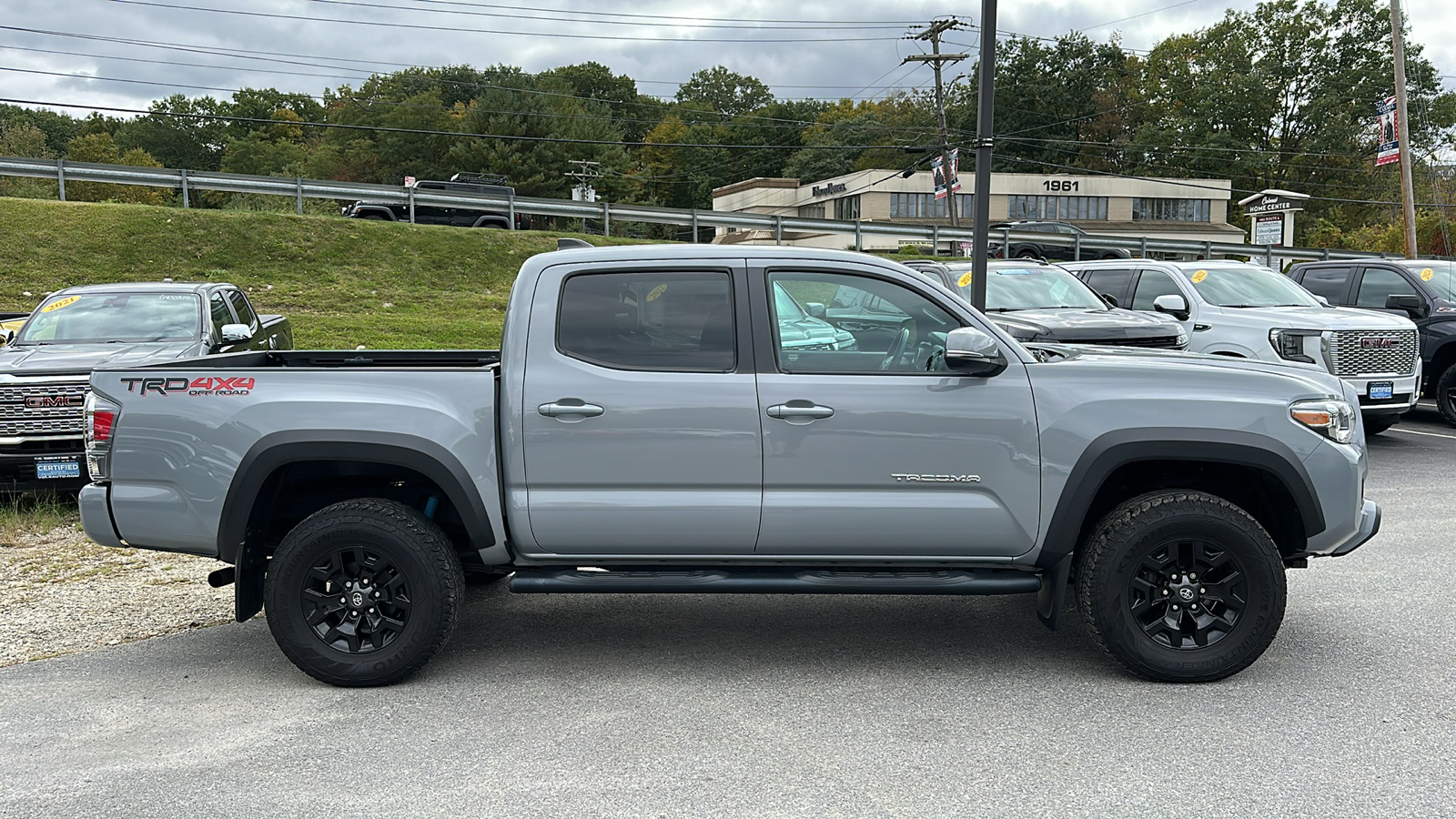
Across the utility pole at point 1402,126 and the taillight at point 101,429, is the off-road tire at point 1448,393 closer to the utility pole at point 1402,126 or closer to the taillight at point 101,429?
the taillight at point 101,429

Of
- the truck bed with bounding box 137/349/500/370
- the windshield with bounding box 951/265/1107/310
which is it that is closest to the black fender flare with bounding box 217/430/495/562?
the truck bed with bounding box 137/349/500/370

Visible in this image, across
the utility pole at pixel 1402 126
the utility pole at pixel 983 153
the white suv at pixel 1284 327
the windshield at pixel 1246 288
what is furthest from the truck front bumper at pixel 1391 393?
the utility pole at pixel 1402 126

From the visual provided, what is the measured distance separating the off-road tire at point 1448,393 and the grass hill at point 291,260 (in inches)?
520

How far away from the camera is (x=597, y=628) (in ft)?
18.6

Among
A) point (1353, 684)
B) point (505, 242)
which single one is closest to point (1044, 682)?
point (1353, 684)

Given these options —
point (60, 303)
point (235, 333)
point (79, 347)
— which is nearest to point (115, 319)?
point (60, 303)

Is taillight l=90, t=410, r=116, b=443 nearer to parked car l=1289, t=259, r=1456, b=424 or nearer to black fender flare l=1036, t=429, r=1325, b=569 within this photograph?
black fender flare l=1036, t=429, r=1325, b=569

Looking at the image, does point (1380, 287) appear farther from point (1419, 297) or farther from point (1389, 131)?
point (1389, 131)

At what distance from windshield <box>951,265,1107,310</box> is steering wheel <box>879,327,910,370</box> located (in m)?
7.93

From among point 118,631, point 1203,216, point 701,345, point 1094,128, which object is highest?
point 1094,128

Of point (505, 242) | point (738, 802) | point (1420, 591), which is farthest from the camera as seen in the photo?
point (505, 242)

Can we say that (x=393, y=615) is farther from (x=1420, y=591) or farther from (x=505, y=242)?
(x=505, y=242)

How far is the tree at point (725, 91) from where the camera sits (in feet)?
399

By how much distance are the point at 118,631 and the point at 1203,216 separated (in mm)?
81673
